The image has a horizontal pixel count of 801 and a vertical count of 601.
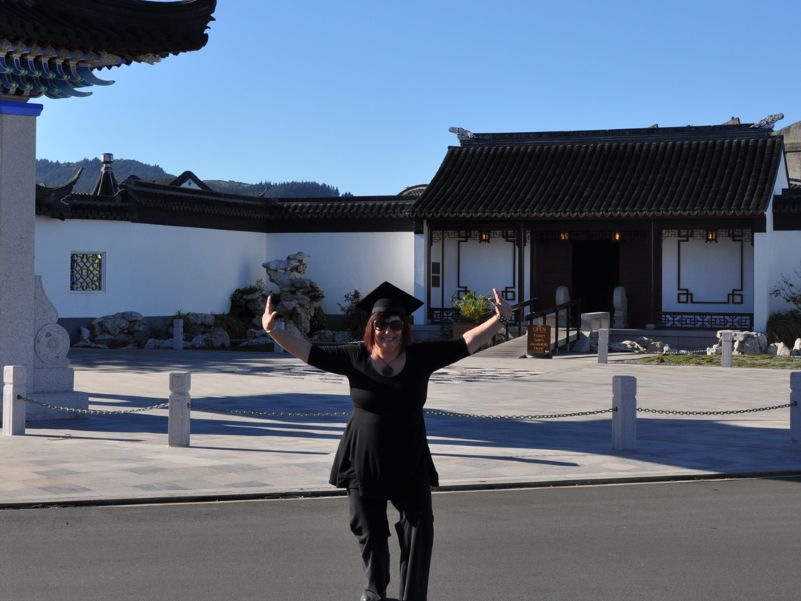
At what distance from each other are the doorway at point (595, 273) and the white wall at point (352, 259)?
5030 mm

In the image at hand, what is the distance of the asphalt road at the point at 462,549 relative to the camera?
750cm

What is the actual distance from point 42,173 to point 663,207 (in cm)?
12128

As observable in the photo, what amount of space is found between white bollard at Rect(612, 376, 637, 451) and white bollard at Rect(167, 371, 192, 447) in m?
4.71

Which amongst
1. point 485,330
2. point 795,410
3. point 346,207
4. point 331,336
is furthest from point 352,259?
point 485,330

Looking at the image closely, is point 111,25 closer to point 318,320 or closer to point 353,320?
point 353,320

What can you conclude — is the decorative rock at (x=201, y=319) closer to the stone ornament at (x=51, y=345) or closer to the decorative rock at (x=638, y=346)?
the decorative rock at (x=638, y=346)

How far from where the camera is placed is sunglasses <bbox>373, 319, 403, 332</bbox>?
650 cm

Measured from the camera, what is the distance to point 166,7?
17.1 meters

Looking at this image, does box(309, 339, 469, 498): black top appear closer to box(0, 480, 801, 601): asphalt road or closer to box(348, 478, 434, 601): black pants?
box(348, 478, 434, 601): black pants

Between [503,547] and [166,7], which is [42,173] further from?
[503,547]

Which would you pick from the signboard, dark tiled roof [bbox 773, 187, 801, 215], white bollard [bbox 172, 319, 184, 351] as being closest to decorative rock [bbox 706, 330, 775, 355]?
the signboard

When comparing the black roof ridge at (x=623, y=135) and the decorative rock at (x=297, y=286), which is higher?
the black roof ridge at (x=623, y=135)

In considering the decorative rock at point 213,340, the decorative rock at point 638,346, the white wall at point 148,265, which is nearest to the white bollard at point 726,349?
the decorative rock at point 638,346

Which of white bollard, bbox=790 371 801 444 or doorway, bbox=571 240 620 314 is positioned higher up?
doorway, bbox=571 240 620 314
